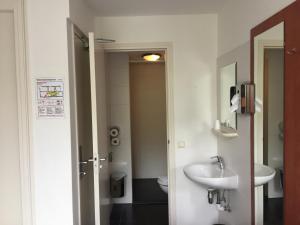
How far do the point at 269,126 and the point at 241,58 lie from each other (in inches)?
27.8

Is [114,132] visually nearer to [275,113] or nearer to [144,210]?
[144,210]

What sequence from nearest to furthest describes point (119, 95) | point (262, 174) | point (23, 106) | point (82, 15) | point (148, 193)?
1. point (262, 174)
2. point (23, 106)
3. point (82, 15)
4. point (119, 95)
5. point (148, 193)

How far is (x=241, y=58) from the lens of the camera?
202 cm

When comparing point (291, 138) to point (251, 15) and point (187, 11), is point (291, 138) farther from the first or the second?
point (187, 11)

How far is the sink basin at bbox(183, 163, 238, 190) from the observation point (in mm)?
2184

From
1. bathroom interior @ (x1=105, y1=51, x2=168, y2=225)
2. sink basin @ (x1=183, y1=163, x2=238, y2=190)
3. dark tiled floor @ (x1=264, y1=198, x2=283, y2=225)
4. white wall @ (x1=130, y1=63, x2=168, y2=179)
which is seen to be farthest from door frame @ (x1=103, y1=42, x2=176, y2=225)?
white wall @ (x1=130, y1=63, x2=168, y2=179)

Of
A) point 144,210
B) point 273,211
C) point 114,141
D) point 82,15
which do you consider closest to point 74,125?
point 82,15

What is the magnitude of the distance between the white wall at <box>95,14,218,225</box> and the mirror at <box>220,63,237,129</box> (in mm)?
211

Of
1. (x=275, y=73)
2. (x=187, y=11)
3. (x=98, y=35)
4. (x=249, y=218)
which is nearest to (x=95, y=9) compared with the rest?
(x=98, y=35)

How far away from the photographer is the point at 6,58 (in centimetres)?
184

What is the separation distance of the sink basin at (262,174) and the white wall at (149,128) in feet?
10.3

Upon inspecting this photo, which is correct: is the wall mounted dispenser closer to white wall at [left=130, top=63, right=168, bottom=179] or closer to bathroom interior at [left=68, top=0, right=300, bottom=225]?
bathroom interior at [left=68, top=0, right=300, bottom=225]

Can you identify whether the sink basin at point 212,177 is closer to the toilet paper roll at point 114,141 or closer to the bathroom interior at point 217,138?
the bathroom interior at point 217,138

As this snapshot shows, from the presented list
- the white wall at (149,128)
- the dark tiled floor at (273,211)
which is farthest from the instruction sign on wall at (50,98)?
the white wall at (149,128)
